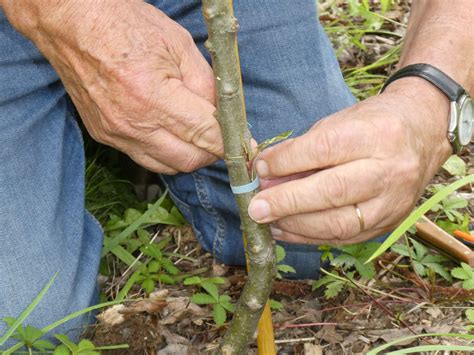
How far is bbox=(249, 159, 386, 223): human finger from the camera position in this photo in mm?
1175

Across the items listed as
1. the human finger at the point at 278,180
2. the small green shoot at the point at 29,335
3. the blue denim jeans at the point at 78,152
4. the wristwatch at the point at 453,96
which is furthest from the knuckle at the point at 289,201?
the blue denim jeans at the point at 78,152

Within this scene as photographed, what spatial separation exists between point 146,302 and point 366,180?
A: 66 centimetres

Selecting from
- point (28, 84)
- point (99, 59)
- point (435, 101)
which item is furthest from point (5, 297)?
point (435, 101)

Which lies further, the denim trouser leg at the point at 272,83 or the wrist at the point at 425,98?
the denim trouser leg at the point at 272,83

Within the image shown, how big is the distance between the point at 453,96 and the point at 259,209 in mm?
486

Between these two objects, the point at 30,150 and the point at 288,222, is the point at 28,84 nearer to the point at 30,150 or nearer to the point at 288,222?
the point at 30,150

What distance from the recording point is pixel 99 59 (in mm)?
1298

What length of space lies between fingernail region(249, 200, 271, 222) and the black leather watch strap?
0.45 meters

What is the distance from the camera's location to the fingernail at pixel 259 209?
1177 mm

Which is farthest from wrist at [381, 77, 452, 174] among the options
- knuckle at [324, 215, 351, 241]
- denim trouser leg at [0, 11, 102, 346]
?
denim trouser leg at [0, 11, 102, 346]

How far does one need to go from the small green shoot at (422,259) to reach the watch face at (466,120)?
382 mm

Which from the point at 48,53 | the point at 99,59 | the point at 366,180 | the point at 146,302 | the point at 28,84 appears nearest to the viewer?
the point at 366,180

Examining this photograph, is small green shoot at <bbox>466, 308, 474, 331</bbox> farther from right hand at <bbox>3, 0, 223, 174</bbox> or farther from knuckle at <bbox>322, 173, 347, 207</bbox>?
right hand at <bbox>3, 0, 223, 174</bbox>

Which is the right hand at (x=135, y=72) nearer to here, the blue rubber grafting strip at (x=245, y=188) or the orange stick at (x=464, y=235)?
the blue rubber grafting strip at (x=245, y=188)
